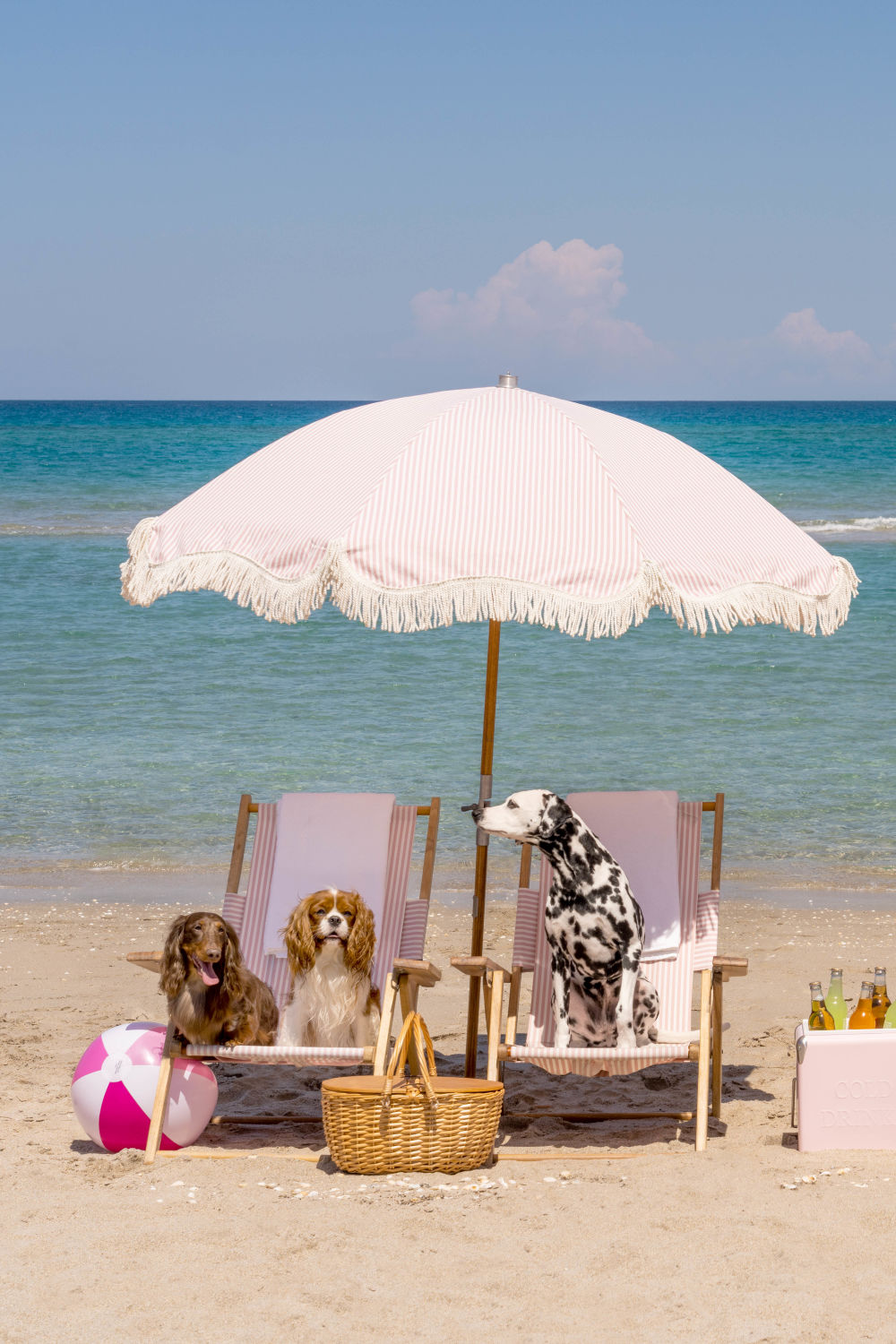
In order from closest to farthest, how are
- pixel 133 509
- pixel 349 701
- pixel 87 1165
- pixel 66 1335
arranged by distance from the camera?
pixel 66 1335 → pixel 87 1165 → pixel 349 701 → pixel 133 509

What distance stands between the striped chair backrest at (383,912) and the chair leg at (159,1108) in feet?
1.78

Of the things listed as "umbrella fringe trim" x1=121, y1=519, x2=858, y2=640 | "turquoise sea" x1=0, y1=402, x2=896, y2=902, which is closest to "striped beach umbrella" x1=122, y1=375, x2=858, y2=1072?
"umbrella fringe trim" x1=121, y1=519, x2=858, y2=640

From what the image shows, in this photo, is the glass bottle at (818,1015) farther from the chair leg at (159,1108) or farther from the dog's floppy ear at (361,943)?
the chair leg at (159,1108)

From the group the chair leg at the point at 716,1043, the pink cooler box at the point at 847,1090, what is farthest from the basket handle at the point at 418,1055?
the pink cooler box at the point at 847,1090

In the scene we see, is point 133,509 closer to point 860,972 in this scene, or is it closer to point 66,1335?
point 860,972

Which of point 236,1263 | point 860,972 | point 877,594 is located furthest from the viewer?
point 877,594

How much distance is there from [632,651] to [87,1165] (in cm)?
1113

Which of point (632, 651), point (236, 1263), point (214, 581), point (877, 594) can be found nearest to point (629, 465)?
point (214, 581)

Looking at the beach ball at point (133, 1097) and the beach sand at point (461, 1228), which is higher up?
the beach ball at point (133, 1097)

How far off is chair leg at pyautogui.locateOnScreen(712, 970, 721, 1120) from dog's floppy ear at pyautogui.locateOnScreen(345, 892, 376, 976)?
1068mm

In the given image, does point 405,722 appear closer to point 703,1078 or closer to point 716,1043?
point 716,1043

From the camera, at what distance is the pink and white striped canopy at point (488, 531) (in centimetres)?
382

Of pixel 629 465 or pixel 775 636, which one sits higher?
pixel 775 636

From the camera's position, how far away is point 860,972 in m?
6.02
